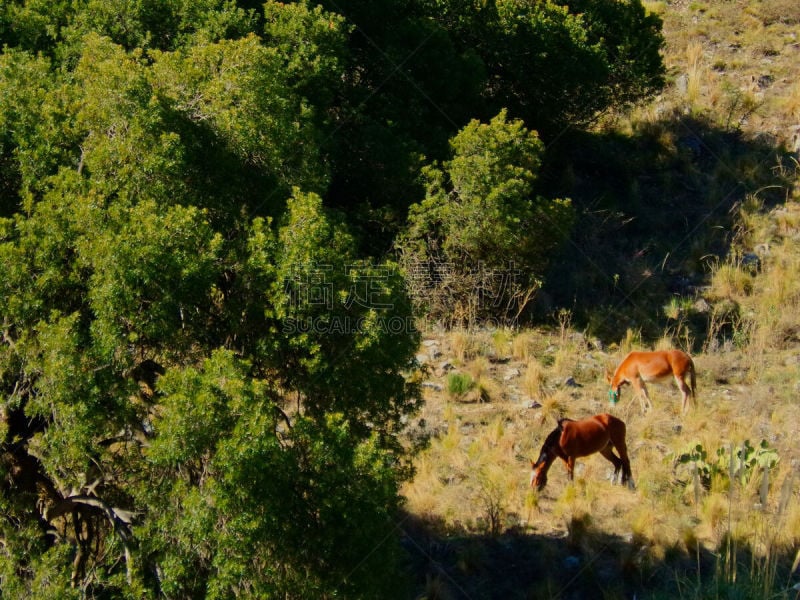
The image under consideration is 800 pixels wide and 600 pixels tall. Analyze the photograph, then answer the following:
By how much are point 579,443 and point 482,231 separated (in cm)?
524

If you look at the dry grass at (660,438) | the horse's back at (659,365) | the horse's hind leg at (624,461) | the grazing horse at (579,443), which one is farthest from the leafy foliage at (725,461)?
the horse's back at (659,365)

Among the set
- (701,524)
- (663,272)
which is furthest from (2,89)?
(663,272)

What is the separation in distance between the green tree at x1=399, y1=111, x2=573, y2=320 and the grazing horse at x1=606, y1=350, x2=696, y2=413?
2.90 meters

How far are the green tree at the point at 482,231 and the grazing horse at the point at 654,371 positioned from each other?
9.50 ft

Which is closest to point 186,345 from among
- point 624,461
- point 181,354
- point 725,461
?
point 181,354

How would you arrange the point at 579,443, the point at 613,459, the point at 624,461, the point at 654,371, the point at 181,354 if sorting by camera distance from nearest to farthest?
the point at 181,354 → the point at 579,443 → the point at 624,461 → the point at 613,459 → the point at 654,371

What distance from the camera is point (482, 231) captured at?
15016 millimetres

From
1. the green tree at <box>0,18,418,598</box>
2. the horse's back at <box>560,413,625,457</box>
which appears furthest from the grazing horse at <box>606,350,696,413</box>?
the green tree at <box>0,18,418,598</box>

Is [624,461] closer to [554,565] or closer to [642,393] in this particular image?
[554,565]

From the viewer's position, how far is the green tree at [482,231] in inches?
591

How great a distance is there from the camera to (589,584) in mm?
9852

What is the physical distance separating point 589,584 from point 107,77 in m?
7.32

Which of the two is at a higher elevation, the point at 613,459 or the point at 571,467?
the point at 613,459

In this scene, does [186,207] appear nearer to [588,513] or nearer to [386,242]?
[588,513]
